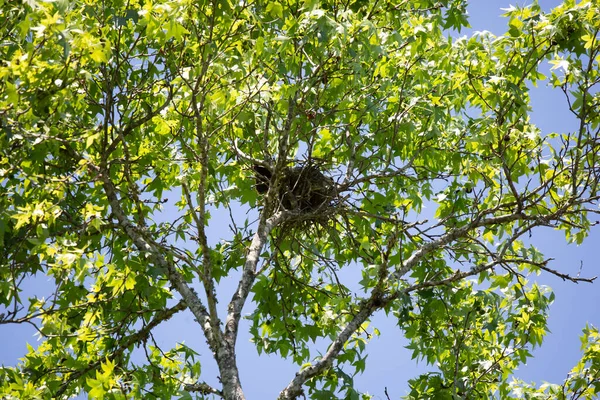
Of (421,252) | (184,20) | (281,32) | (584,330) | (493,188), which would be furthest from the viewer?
(493,188)

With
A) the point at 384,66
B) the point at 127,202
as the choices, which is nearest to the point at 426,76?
the point at 384,66

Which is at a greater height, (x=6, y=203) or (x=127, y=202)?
(x=127, y=202)

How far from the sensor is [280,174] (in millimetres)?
7293

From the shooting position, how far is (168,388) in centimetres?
748

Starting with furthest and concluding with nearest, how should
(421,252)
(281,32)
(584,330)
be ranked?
(584,330), (421,252), (281,32)

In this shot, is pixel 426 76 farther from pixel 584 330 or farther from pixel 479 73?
pixel 584 330

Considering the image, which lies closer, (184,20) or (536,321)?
(184,20)

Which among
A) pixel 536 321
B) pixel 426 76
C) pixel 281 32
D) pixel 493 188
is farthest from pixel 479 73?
pixel 536 321

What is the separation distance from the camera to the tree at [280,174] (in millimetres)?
6113

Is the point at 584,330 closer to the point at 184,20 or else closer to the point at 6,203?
the point at 184,20

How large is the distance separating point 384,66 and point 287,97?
1499mm

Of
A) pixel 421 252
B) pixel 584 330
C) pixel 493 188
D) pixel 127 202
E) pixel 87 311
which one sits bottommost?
pixel 584 330

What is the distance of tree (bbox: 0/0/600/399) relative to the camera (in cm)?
611

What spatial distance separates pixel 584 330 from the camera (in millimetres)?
7879
